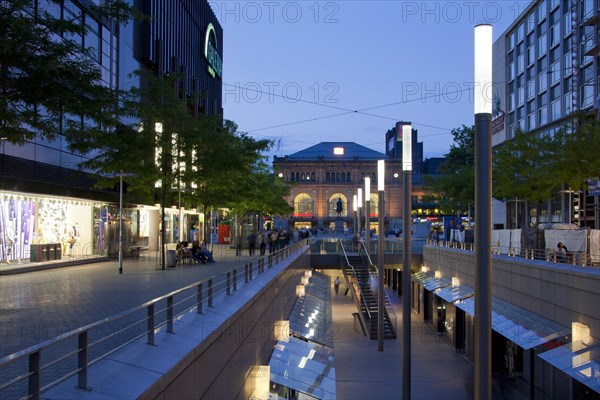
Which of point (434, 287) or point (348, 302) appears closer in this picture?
point (434, 287)

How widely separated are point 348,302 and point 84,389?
45.7m

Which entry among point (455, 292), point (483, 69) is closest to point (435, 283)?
point (455, 292)

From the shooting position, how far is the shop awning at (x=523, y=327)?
17.8 metres

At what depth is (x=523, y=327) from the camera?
19406 mm

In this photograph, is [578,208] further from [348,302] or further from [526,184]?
[348,302]

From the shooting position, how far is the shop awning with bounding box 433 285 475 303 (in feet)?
92.5

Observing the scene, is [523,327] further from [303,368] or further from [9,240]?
[9,240]

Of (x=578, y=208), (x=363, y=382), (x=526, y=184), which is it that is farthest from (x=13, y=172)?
(x=578, y=208)

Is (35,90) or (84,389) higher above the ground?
(35,90)

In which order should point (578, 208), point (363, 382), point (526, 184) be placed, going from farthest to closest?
point (578, 208), point (526, 184), point (363, 382)

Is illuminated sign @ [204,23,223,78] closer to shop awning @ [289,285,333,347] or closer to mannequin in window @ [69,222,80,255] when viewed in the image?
shop awning @ [289,285,333,347]

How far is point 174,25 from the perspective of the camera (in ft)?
167

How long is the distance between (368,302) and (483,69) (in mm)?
28705

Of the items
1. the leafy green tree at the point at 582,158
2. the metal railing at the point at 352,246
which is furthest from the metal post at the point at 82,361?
the metal railing at the point at 352,246
